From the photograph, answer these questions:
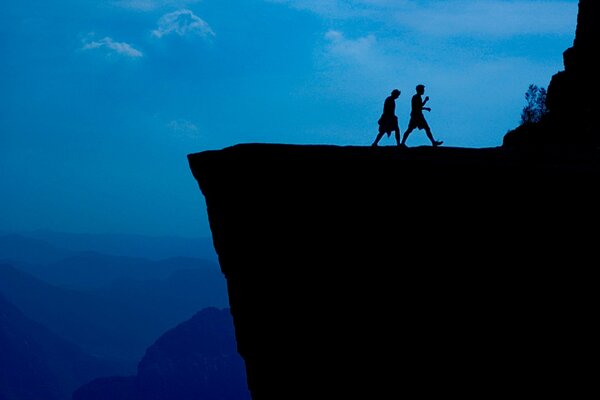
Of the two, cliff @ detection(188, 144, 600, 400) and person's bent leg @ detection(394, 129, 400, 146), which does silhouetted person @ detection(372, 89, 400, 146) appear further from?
cliff @ detection(188, 144, 600, 400)

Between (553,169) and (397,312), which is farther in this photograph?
(397,312)

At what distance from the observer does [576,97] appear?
A: 21172 mm

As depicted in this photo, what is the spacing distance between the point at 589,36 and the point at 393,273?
52.8 feet

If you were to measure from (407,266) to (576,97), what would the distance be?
14147mm

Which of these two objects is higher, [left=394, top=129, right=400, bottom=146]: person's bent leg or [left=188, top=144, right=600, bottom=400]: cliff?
[left=394, top=129, right=400, bottom=146]: person's bent leg

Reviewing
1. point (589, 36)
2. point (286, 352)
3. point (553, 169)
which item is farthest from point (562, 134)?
point (286, 352)

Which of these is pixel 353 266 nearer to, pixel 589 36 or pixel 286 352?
pixel 286 352

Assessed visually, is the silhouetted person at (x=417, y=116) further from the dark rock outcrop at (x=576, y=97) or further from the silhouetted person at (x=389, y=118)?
the dark rock outcrop at (x=576, y=97)

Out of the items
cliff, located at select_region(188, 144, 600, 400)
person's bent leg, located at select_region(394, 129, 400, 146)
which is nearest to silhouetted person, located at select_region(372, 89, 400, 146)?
person's bent leg, located at select_region(394, 129, 400, 146)

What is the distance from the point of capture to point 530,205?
9344 millimetres

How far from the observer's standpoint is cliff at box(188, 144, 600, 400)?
29.9 feet

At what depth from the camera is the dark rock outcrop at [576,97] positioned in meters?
19.5

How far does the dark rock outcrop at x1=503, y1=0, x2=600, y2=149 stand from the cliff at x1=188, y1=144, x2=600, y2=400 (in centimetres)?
805

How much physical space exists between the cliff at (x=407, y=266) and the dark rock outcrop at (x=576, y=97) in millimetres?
8051
